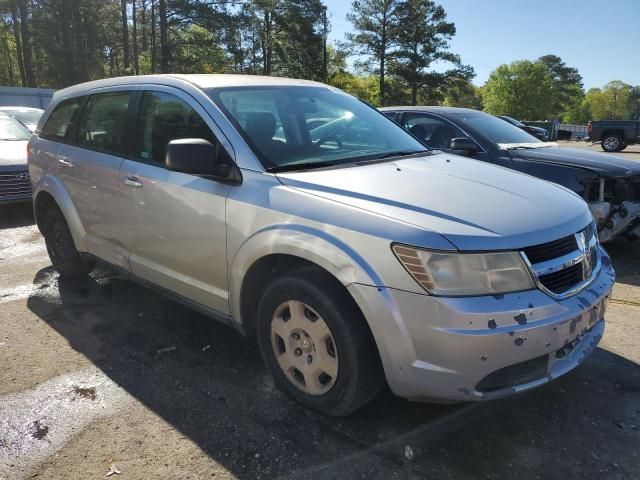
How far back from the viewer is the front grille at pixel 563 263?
7.72 ft

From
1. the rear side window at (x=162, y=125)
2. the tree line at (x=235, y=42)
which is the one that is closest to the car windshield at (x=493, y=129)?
the rear side window at (x=162, y=125)

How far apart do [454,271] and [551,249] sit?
1.82 ft

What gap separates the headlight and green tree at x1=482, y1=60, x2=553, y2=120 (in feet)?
287

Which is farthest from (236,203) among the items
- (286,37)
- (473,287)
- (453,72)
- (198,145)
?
(453,72)

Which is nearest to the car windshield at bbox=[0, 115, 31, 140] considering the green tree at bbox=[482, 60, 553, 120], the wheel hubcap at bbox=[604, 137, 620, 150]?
the wheel hubcap at bbox=[604, 137, 620, 150]

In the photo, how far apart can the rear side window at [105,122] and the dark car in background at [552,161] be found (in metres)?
2.82

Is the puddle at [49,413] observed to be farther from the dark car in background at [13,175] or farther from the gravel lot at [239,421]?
the dark car in background at [13,175]

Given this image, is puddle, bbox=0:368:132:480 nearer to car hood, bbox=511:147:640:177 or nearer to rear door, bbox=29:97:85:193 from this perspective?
rear door, bbox=29:97:85:193

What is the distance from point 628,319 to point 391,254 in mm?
2847

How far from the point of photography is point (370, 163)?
10.3 ft

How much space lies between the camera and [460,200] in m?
2.58

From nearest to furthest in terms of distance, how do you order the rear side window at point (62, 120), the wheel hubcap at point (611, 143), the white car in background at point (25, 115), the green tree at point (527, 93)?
1. the rear side window at point (62, 120)
2. the white car in background at point (25, 115)
3. the wheel hubcap at point (611, 143)
4. the green tree at point (527, 93)

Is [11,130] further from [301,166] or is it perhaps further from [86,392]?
[301,166]

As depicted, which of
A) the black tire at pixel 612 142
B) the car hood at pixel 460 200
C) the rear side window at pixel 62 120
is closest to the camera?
the car hood at pixel 460 200
